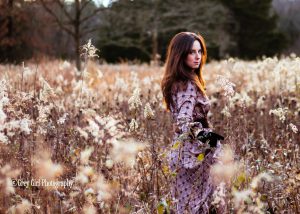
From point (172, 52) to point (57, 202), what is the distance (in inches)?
53.6

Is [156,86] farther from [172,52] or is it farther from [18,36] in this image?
[18,36]

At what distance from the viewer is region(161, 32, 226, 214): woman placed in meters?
3.24

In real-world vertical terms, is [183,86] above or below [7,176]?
above

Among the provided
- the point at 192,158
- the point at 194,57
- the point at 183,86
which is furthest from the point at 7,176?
the point at 194,57

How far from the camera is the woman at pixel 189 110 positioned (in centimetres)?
324

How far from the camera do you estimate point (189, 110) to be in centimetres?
322

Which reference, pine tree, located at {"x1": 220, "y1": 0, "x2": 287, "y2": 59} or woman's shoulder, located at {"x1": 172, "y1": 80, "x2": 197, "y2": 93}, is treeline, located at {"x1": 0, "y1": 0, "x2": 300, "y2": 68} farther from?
woman's shoulder, located at {"x1": 172, "y1": 80, "x2": 197, "y2": 93}

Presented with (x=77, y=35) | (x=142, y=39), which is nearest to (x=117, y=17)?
(x=142, y=39)

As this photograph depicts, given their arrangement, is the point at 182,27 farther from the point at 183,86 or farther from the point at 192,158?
the point at 192,158

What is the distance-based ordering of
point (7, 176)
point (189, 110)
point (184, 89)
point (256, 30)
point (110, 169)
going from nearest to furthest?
point (7, 176) → point (110, 169) → point (189, 110) → point (184, 89) → point (256, 30)

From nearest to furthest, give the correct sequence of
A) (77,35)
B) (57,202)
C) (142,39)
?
(57,202) < (77,35) < (142,39)

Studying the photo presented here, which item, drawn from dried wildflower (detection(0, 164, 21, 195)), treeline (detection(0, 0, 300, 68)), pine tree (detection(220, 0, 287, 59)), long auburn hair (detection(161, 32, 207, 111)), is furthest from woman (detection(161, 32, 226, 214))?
pine tree (detection(220, 0, 287, 59))

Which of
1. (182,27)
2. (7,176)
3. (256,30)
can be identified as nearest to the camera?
(7,176)

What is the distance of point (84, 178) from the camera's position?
2.14 m
